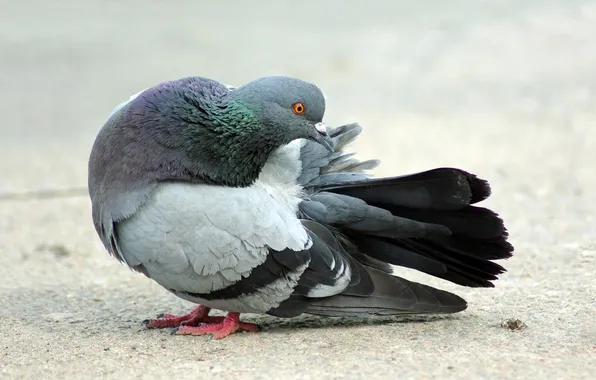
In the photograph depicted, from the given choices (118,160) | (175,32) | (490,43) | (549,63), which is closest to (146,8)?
(175,32)

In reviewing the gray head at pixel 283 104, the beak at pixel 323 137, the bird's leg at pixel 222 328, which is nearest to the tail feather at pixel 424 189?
the beak at pixel 323 137

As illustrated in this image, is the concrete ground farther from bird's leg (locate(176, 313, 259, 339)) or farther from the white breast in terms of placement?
the white breast

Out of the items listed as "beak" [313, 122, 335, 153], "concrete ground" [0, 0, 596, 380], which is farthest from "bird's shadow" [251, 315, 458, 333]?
"beak" [313, 122, 335, 153]

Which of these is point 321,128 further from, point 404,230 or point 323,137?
point 404,230

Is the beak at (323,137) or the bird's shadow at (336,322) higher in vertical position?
the beak at (323,137)

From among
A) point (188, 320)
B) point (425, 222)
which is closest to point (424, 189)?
point (425, 222)

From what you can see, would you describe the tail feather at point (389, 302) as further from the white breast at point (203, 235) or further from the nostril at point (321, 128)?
the nostril at point (321, 128)
